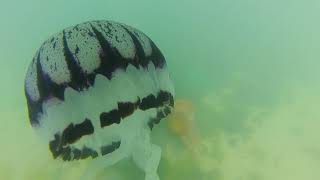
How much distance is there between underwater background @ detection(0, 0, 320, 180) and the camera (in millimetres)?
1006

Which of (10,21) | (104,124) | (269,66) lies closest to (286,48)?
(269,66)

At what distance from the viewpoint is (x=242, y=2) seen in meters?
1.05

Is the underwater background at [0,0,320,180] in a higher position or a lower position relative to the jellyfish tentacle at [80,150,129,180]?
higher

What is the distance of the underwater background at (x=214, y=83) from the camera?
1006 mm

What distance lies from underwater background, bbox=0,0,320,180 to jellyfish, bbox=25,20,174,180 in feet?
0.23

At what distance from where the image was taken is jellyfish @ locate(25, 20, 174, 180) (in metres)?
0.87

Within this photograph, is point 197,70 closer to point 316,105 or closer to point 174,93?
point 174,93

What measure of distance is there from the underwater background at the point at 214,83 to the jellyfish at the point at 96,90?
0.07m

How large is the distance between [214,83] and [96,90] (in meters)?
0.27

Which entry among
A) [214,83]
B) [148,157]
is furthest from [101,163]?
[214,83]

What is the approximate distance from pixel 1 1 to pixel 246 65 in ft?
1.69

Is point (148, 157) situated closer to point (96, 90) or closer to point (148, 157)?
point (148, 157)

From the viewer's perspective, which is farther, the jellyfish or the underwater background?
the underwater background

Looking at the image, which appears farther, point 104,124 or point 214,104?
point 214,104
